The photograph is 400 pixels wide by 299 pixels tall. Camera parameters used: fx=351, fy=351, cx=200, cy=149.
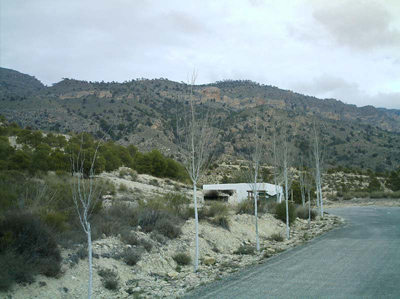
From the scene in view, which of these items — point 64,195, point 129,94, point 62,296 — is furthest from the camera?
point 129,94

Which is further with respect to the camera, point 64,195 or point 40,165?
point 40,165

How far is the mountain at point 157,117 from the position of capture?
235 feet

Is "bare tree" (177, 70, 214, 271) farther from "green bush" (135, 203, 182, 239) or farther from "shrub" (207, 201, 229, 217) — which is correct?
"shrub" (207, 201, 229, 217)

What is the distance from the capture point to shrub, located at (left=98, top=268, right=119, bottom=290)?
34.6ft

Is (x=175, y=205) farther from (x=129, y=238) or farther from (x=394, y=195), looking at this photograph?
(x=394, y=195)

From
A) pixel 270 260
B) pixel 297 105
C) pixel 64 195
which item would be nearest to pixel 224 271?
pixel 270 260

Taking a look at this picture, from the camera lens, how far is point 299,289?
32.3 ft

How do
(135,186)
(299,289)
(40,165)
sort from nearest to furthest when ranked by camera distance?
(299,289) < (40,165) < (135,186)

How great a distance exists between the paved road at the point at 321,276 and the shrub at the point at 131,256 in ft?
10.4

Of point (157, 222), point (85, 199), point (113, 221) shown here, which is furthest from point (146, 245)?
point (85, 199)

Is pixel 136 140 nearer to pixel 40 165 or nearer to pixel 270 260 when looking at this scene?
pixel 40 165

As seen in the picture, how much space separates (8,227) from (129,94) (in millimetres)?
95416

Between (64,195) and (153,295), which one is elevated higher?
(64,195)

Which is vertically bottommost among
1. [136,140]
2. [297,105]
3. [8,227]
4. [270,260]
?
[270,260]
